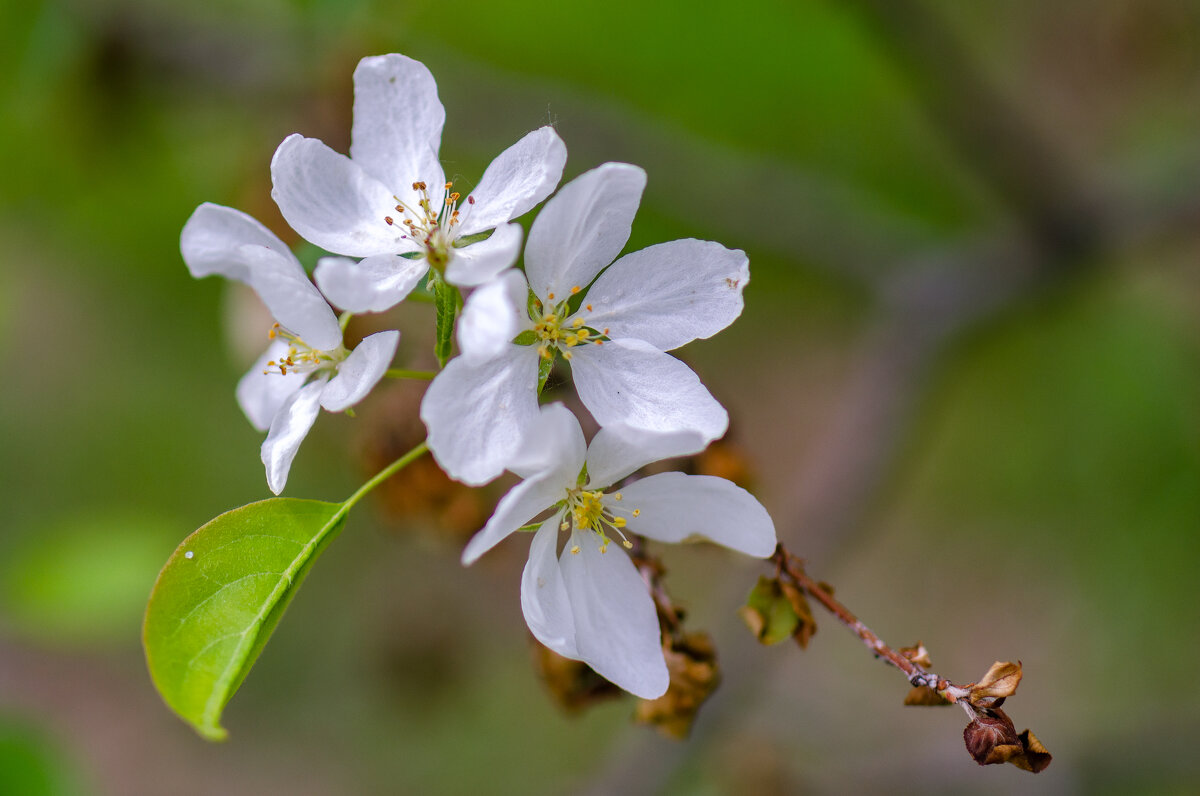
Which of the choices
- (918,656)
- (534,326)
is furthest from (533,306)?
(918,656)

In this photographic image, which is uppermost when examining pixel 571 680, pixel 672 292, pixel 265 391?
pixel 672 292

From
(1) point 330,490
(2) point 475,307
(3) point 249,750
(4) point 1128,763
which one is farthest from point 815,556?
(3) point 249,750

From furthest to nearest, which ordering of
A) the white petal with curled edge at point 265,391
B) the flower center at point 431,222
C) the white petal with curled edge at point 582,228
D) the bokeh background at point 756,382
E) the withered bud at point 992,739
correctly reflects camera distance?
the bokeh background at point 756,382
the white petal with curled edge at point 265,391
the flower center at point 431,222
the white petal with curled edge at point 582,228
the withered bud at point 992,739

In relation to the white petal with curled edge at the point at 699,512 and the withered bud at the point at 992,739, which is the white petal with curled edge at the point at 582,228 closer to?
the white petal with curled edge at the point at 699,512

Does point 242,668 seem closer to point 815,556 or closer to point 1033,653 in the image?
point 815,556

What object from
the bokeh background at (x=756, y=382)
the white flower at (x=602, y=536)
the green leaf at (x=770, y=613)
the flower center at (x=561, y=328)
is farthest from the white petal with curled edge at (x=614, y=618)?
the bokeh background at (x=756, y=382)

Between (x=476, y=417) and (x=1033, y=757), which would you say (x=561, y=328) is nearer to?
(x=476, y=417)
